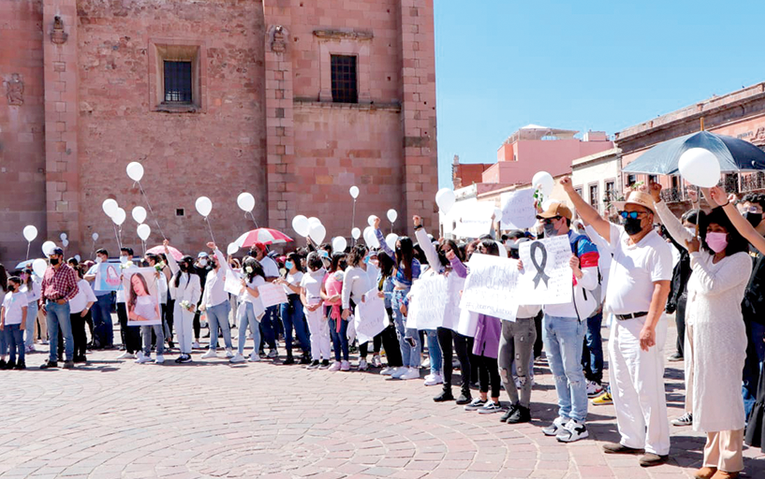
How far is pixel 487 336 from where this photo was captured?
737cm

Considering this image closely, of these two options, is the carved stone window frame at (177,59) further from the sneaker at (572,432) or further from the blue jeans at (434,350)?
the sneaker at (572,432)

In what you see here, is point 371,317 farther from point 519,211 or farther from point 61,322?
point 61,322

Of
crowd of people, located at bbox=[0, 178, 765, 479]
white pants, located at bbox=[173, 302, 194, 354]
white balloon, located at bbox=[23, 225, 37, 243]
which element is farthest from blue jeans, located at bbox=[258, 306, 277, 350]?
white balloon, located at bbox=[23, 225, 37, 243]

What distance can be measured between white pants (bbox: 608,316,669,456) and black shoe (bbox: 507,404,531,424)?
4.70 ft

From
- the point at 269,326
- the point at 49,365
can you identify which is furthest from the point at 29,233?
the point at 269,326

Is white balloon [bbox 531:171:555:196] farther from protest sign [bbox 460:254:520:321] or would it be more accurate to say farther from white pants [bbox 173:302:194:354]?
white pants [bbox 173:302:194:354]

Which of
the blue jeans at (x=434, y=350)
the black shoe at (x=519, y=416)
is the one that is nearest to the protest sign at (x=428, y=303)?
the blue jeans at (x=434, y=350)

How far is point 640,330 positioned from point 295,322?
24.4ft

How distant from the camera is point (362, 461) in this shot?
18.5ft

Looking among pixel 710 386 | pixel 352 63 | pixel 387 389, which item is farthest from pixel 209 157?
pixel 710 386

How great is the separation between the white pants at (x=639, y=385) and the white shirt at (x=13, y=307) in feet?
34.0

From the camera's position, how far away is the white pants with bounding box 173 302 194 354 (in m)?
12.1

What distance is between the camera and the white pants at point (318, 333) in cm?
1093

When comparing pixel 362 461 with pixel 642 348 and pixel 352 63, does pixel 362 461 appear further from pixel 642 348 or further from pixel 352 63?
pixel 352 63
